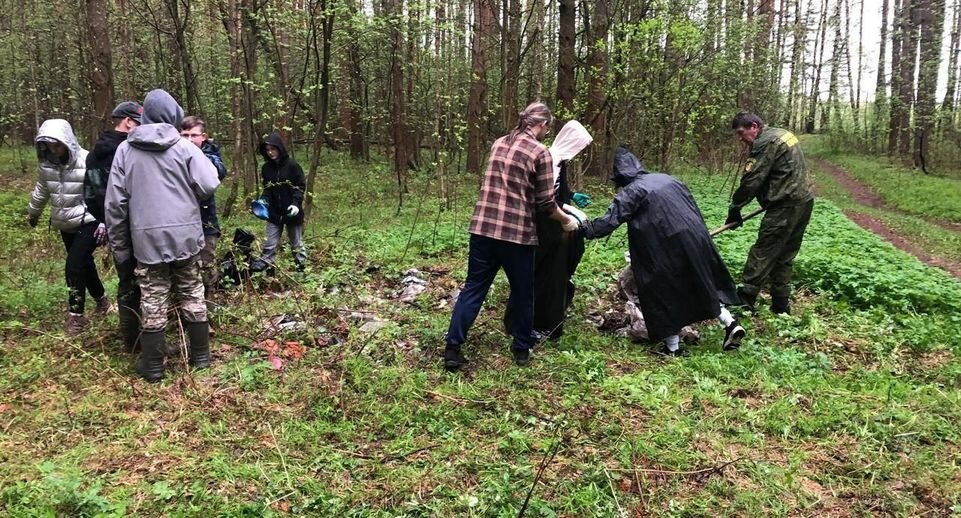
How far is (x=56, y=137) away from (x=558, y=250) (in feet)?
13.9

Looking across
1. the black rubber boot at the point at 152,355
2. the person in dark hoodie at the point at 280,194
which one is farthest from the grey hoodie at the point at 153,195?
the person in dark hoodie at the point at 280,194

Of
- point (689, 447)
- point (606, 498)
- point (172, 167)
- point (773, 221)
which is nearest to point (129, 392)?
point (172, 167)

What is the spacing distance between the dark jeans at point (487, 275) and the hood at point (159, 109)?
2437 mm

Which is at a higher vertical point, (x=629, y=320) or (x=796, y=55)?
(x=796, y=55)

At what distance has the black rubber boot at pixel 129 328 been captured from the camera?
470cm

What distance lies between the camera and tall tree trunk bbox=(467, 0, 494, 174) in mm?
14625

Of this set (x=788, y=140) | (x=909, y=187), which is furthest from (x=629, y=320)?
(x=909, y=187)

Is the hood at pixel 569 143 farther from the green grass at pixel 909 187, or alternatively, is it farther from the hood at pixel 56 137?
the green grass at pixel 909 187

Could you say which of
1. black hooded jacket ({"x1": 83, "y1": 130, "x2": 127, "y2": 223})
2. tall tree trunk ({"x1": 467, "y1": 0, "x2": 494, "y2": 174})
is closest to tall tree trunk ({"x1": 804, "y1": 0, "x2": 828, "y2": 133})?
tall tree trunk ({"x1": 467, "y1": 0, "x2": 494, "y2": 174})

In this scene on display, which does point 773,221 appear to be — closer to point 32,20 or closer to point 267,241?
point 267,241

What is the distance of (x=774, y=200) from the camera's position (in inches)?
234

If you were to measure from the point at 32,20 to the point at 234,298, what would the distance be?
1595 centimetres

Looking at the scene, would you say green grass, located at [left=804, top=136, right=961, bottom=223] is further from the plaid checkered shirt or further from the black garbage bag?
the black garbage bag

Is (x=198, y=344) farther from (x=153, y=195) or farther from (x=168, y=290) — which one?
(x=153, y=195)
